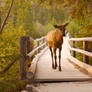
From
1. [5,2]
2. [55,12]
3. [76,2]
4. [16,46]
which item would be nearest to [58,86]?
[16,46]

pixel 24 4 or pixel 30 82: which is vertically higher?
pixel 24 4

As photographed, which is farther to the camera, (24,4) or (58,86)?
(24,4)

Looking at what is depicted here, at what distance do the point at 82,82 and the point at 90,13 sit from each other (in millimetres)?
3786

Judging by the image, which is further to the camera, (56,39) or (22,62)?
(56,39)

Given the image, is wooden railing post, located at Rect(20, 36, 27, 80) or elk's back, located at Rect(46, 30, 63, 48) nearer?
wooden railing post, located at Rect(20, 36, 27, 80)

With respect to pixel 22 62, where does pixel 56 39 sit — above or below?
above

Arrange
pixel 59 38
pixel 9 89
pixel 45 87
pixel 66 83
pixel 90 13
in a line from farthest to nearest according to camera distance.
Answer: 1. pixel 90 13
2. pixel 59 38
3. pixel 66 83
4. pixel 45 87
5. pixel 9 89

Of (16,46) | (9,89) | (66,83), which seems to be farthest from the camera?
(16,46)

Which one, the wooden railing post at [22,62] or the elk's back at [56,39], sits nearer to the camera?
the wooden railing post at [22,62]

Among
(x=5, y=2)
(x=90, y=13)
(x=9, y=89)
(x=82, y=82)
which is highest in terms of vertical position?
(x=5, y=2)

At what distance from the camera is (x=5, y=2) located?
31.2ft

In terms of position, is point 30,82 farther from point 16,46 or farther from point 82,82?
point 16,46

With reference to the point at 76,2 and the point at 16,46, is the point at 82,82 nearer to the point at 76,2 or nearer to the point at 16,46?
the point at 16,46

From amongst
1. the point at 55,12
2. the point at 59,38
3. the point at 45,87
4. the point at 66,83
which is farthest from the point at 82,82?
the point at 55,12
